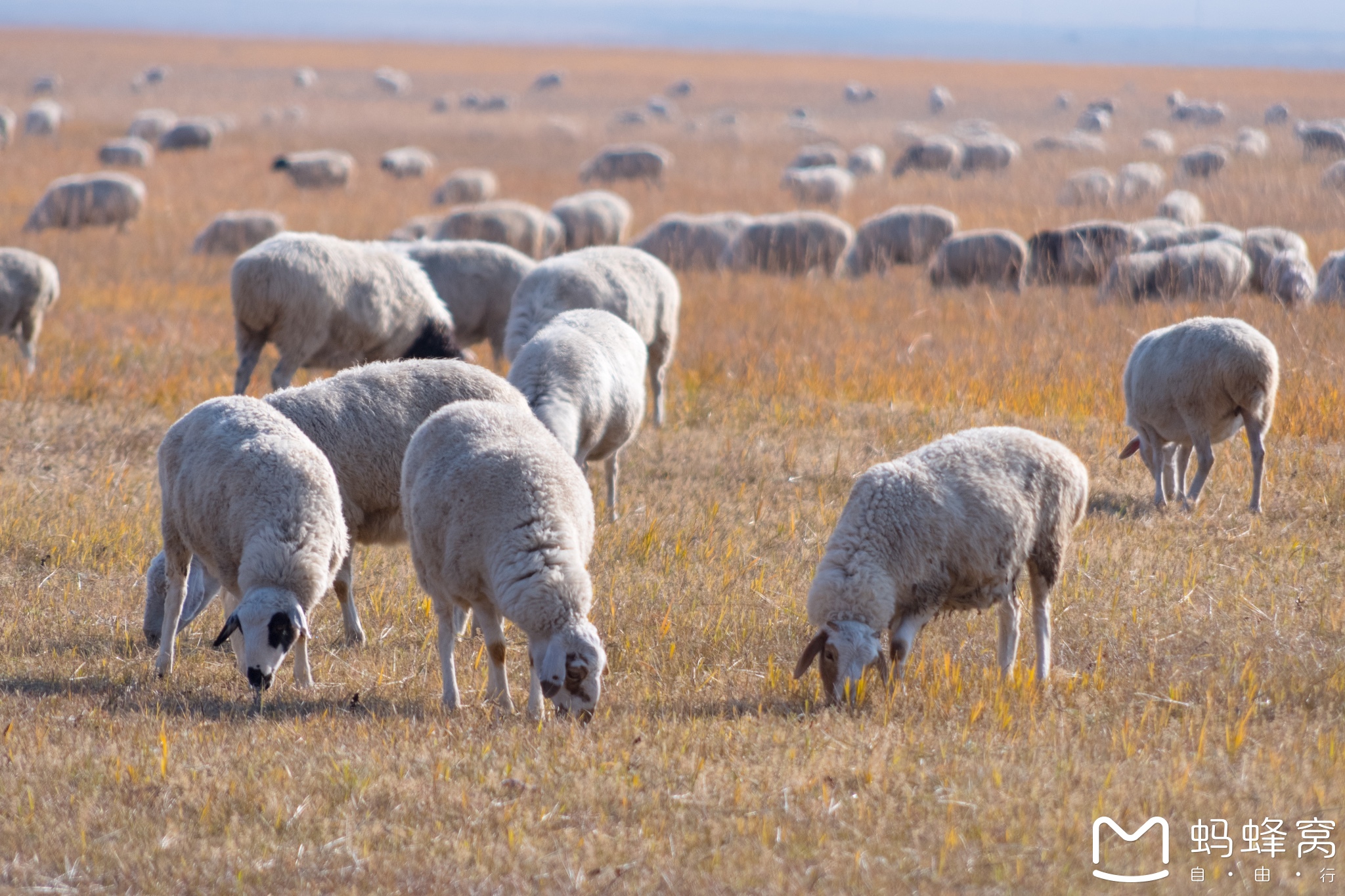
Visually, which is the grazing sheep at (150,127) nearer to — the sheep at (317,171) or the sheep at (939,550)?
the sheep at (317,171)

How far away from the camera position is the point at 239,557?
522 cm

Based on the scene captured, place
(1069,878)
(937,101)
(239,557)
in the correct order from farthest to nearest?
(937,101)
(239,557)
(1069,878)

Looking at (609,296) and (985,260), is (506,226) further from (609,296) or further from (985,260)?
(609,296)

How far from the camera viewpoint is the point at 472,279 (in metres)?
11.4

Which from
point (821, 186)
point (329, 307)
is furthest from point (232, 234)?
point (821, 186)

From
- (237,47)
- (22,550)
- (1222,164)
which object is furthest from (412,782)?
(237,47)

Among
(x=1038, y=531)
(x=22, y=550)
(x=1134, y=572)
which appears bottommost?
(x=22, y=550)

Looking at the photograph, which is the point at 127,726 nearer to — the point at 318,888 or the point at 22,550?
the point at 318,888

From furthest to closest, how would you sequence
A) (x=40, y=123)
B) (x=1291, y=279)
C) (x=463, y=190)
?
(x=40, y=123) → (x=463, y=190) → (x=1291, y=279)

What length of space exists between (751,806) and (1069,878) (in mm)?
1012

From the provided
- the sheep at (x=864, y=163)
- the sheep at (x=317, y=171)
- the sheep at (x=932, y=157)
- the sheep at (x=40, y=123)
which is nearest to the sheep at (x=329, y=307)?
the sheep at (x=317, y=171)

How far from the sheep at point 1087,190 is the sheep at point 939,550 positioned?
20.9 meters

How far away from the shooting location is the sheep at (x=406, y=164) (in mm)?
35125

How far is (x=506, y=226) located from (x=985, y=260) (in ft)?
22.6
